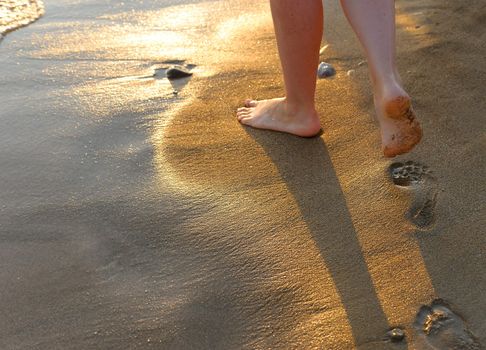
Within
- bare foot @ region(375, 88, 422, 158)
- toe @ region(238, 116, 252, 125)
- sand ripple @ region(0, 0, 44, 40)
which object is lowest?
toe @ region(238, 116, 252, 125)

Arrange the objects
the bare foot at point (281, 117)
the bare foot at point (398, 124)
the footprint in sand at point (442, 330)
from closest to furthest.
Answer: the footprint in sand at point (442, 330), the bare foot at point (398, 124), the bare foot at point (281, 117)

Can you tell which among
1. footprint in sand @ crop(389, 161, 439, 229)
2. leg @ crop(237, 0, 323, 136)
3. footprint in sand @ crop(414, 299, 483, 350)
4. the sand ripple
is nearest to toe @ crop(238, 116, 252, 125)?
leg @ crop(237, 0, 323, 136)

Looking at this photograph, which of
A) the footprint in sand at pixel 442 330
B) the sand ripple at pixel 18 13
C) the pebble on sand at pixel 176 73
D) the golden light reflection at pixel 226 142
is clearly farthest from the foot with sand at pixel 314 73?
the sand ripple at pixel 18 13

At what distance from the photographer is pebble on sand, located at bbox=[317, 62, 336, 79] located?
2.69 m

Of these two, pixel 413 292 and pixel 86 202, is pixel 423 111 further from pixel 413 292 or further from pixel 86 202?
pixel 86 202

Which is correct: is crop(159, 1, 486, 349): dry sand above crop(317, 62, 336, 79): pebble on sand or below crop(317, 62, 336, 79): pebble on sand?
below

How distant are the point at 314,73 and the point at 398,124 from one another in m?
0.47

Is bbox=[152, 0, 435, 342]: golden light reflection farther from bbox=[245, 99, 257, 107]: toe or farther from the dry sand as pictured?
bbox=[245, 99, 257, 107]: toe

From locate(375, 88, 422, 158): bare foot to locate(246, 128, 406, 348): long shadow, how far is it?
0.78 ft

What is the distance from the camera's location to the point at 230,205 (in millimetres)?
1903

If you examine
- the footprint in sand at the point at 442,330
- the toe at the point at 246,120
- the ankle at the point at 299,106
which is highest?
the ankle at the point at 299,106

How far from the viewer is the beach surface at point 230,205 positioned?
1494 mm

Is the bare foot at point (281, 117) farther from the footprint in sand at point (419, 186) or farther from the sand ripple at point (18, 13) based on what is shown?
the sand ripple at point (18, 13)

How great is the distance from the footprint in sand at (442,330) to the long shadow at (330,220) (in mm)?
87
